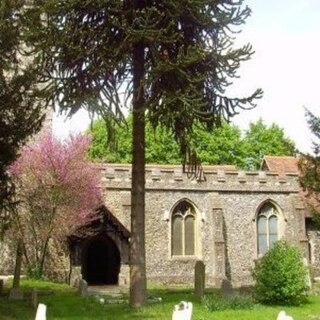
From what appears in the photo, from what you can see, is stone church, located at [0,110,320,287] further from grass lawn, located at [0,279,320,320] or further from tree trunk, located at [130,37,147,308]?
tree trunk, located at [130,37,147,308]

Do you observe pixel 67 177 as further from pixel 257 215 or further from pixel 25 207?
pixel 257 215

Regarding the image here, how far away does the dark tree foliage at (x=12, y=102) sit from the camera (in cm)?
1234

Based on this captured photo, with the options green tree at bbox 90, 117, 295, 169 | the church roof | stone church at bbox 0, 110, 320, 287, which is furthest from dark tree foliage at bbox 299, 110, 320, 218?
green tree at bbox 90, 117, 295, 169

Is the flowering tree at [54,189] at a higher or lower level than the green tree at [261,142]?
lower

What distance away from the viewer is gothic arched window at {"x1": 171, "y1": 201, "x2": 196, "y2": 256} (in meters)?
28.1

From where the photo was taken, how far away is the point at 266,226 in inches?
1155

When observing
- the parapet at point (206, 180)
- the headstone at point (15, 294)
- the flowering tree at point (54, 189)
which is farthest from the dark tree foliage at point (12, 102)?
the parapet at point (206, 180)

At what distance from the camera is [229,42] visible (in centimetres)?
1374

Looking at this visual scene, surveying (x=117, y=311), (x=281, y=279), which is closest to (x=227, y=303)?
(x=281, y=279)

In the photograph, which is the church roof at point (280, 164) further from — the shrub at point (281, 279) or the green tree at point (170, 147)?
the shrub at point (281, 279)

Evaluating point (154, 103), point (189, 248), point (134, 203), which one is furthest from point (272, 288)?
point (189, 248)

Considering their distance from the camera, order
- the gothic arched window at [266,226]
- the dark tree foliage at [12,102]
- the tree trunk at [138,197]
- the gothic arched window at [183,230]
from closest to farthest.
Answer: the dark tree foliage at [12,102], the tree trunk at [138,197], the gothic arched window at [183,230], the gothic arched window at [266,226]

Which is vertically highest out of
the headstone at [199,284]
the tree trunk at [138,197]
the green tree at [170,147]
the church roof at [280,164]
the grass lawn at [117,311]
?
the green tree at [170,147]

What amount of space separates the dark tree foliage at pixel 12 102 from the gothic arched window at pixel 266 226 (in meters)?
18.0
